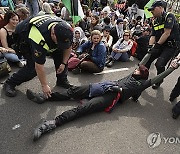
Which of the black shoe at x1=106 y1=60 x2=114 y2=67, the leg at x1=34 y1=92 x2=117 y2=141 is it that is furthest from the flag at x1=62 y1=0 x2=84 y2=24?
the leg at x1=34 y1=92 x2=117 y2=141

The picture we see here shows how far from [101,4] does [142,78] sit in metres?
9.52

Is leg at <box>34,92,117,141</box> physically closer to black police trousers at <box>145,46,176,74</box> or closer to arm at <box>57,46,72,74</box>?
arm at <box>57,46,72,74</box>

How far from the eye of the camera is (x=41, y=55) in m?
2.96

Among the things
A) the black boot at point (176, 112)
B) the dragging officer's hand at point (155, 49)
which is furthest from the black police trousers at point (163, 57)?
the black boot at point (176, 112)

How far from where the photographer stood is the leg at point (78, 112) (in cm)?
299

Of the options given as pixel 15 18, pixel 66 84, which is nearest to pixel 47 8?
pixel 15 18

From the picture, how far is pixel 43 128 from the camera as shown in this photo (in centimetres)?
298

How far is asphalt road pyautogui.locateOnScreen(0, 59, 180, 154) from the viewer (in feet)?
9.39

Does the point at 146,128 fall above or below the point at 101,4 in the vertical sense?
above

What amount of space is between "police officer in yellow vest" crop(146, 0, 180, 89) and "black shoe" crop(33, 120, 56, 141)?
7.29ft

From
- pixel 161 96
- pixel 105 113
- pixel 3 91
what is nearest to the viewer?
pixel 105 113

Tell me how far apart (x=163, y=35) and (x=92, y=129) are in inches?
83.9

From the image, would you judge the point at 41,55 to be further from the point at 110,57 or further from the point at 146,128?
the point at 110,57

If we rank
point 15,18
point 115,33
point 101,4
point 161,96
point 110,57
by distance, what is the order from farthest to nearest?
point 101,4, point 115,33, point 110,57, point 15,18, point 161,96
